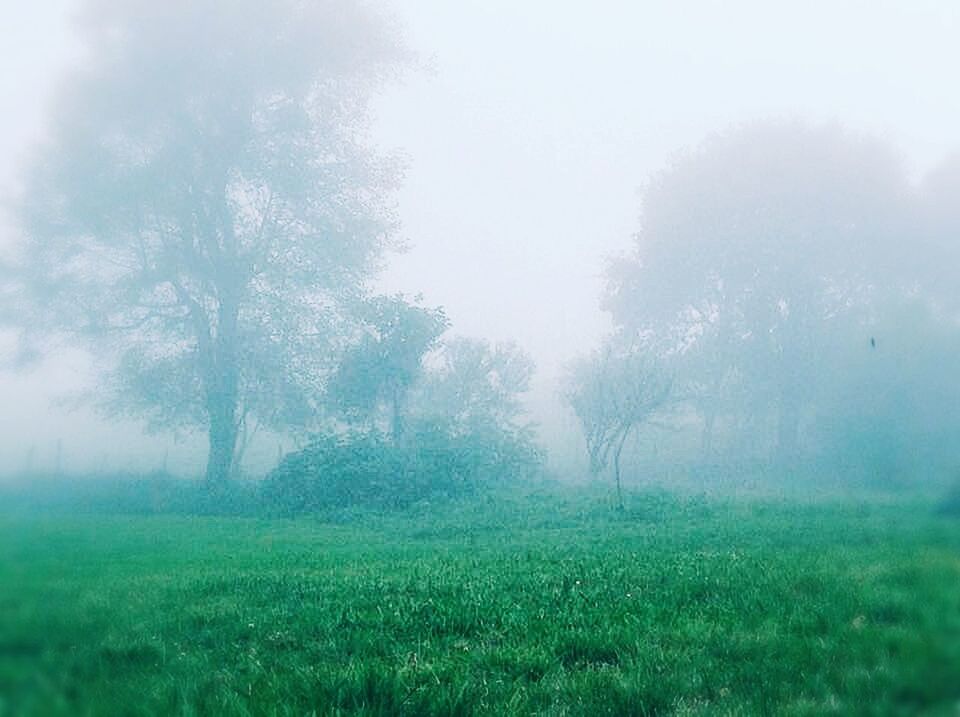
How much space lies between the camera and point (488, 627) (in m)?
6.81

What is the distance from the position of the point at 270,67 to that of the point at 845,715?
1476 inches

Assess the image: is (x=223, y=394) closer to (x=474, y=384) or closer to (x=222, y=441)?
(x=222, y=441)

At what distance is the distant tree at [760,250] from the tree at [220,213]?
77.3ft

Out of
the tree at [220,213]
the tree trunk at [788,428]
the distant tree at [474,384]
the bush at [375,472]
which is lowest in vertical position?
the bush at [375,472]

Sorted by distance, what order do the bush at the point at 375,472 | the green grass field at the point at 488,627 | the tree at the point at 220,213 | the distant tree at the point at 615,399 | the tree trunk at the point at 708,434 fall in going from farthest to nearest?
the tree trunk at the point at 708,434
the distant tree at the point at 615,399
the tree at the point at 220,213
the bush at the point at 375,472
the green grass field at the point at 488,627

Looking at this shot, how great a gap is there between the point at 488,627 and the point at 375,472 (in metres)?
20.6

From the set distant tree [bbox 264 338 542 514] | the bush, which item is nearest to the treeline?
distant tree [bbox 264 338 542 514]


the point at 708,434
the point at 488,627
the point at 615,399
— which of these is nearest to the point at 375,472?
the point at 615,399

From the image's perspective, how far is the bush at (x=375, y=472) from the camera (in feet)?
85.8

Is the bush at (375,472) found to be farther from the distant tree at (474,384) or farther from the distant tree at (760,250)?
the distant tree at (760,250)

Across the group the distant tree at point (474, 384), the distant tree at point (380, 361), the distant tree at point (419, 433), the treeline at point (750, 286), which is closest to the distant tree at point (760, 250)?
the treeline at point (750, 286)

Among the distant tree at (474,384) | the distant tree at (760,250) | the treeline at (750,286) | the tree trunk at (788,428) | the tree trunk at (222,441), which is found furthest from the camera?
the distant tree at (760,250)

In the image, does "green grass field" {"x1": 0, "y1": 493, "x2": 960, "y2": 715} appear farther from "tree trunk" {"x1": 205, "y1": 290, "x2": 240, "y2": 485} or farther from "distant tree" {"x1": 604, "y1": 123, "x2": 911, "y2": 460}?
"distant tree" {"x1": 604, "y1": 123, "x2": 911, "y2": 460}

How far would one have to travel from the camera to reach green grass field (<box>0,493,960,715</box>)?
215 cm
